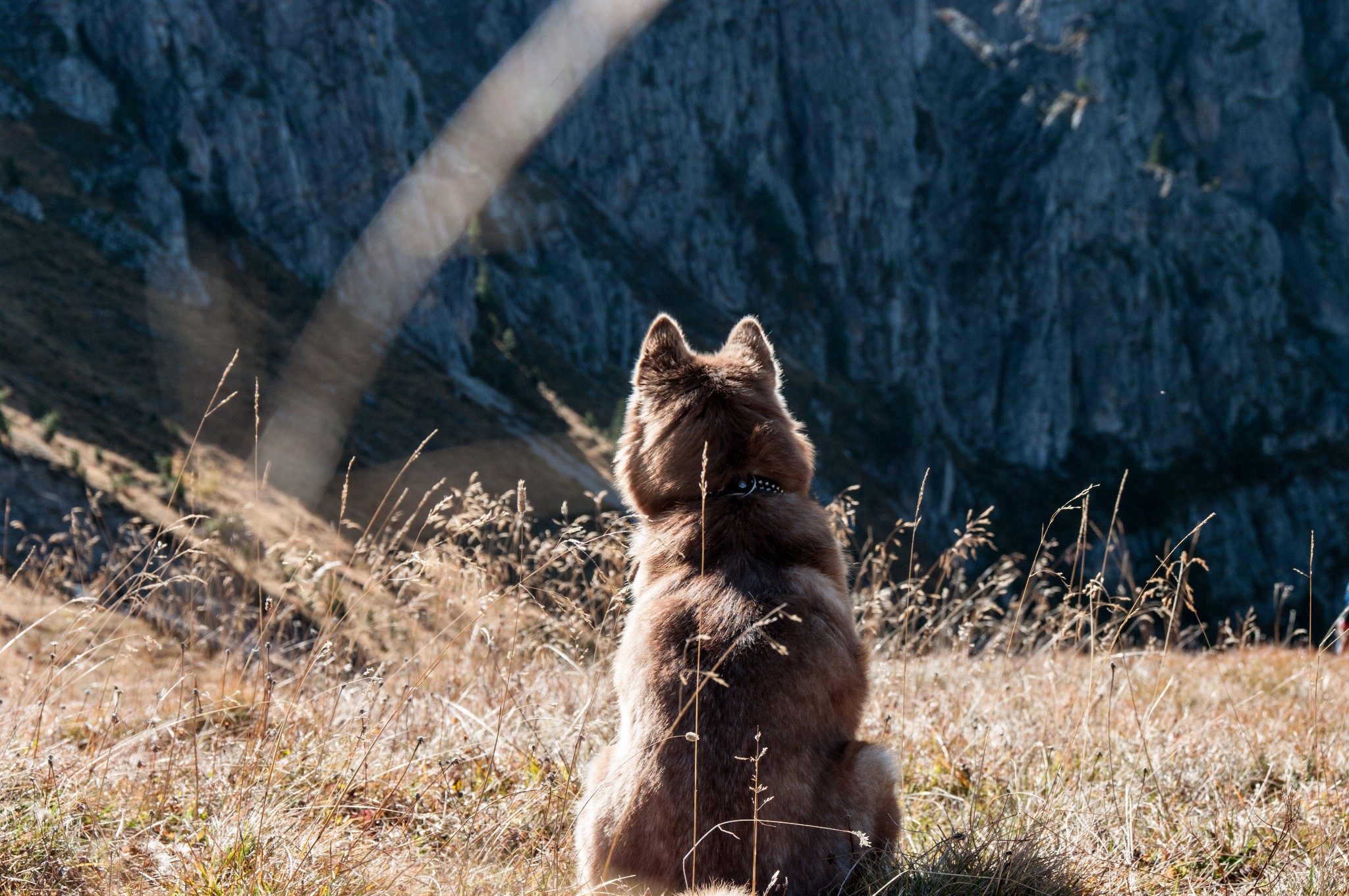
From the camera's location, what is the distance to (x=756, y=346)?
3459mm

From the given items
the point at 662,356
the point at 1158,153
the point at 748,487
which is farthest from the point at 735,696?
the point at 1158,153

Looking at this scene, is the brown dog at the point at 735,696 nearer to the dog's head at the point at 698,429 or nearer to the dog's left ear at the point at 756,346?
the dog's head at the point at 698,429

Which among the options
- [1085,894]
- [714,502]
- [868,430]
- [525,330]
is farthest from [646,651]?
[868,430]

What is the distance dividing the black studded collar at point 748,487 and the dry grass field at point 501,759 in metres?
0.62

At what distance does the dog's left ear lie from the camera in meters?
3.33

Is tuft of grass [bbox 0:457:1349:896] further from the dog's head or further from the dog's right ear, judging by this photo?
the dog's right ear

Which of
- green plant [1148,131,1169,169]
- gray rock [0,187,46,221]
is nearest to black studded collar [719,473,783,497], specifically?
gray rock [0,187,46,221]

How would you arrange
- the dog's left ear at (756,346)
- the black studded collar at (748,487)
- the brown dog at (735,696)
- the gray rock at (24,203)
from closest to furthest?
the brown dog at (735,696) < the black studded collar at (748,487) < the dog's left ear at (756,346) < the gray rock at (24,203)

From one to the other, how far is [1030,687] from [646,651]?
3237mm

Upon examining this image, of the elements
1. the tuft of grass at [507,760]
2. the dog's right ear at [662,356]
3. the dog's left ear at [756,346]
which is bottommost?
the tuft of grass at [507,760]

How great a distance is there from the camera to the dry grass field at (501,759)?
2.52 m

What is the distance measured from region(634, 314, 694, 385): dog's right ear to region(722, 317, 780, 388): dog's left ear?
232 millimetres

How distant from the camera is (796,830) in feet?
7.43

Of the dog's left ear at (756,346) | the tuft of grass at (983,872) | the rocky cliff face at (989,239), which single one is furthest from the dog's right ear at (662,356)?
the rocky cliff face at (989,239)
